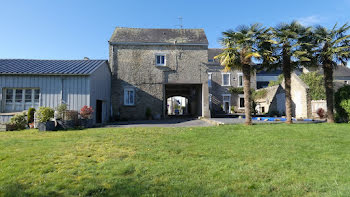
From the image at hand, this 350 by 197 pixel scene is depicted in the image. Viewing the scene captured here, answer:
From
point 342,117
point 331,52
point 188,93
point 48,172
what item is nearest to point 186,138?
point 48,172

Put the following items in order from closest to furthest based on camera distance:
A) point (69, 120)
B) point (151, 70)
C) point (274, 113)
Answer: point (69, 120) → point (151, 70) → point (274, 113)

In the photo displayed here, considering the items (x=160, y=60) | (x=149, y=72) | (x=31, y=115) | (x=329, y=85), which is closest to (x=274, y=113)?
(x=329, y=85)

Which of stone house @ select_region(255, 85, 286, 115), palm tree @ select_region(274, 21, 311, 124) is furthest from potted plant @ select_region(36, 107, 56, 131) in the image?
stone house @ select_region(255, 85, 286, 115)

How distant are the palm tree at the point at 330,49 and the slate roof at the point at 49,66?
14881mm

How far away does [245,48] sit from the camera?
1234 centimetres

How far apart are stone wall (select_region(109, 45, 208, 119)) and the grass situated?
11780 mm

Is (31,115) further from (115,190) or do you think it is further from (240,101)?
(240,101)

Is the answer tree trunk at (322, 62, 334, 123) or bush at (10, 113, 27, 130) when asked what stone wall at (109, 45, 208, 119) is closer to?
bush at (10, 113, 27, 130)

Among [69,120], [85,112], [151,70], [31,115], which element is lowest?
[69,120]

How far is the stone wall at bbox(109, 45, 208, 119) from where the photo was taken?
1878cm

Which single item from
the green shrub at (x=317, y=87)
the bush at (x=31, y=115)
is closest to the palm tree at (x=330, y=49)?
the green shrub at (x=317, y=87)

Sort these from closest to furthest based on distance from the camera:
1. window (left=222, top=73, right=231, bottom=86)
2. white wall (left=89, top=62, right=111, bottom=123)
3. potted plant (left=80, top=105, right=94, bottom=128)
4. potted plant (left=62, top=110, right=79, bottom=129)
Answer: potted plant (left=62, top=110, right=79, bottom=129)
potted plant (left=80, top=105, right=94, bottom=128)
white wall (left=89, top=62, right=111, bottom=123)
window (left=222, top=73, right=231, bottom=86)

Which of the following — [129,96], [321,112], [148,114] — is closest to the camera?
[148,114]

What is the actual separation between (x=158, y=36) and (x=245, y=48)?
10080mm
